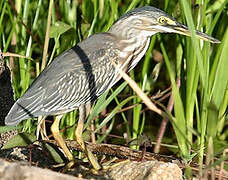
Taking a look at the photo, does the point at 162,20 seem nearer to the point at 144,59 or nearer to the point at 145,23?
the point at 145,23

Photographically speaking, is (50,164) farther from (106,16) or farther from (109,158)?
(106,16)

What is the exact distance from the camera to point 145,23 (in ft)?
7.84

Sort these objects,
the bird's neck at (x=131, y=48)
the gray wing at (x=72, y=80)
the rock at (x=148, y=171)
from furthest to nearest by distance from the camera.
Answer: the bird's neck at (x=131, y=48) < the gray wing at (x=72, y=80) < the rock at (x=148, y=171)

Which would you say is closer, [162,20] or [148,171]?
[148,171]

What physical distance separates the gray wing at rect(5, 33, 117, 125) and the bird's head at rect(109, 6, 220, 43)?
81 mm

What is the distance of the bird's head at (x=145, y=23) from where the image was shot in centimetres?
231

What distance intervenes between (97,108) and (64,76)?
0.41 meters

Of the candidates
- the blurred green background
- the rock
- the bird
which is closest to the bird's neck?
the bird

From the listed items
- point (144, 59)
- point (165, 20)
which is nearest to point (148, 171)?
point (165, 20)

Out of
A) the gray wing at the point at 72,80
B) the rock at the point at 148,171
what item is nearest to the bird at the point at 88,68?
the gray wing at the point at 72,80

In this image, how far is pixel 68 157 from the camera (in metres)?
2.16

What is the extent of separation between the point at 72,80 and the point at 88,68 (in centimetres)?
8

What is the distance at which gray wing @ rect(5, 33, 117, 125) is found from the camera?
2232 mm

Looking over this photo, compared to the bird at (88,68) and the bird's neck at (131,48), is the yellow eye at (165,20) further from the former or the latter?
the bird's neck at (131,48)
